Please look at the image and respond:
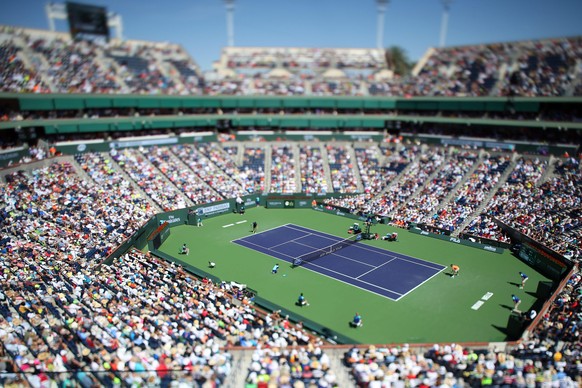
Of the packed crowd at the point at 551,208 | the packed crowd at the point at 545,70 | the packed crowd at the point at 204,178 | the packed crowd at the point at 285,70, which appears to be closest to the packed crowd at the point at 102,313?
the packed crowd at the point at 204,178

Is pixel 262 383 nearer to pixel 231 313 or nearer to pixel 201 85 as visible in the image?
pixel 231 313

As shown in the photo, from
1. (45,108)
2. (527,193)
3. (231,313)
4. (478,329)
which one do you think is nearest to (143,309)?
(231,313)

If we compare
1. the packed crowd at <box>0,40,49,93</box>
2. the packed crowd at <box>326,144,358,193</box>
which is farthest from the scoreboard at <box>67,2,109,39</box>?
the packed crowd at <box>326,144,358,193</box>

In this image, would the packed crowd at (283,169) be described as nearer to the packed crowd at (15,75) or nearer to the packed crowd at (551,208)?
the packed crowd at (551,208)

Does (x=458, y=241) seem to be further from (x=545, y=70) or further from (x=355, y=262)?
(x=545, y=70)

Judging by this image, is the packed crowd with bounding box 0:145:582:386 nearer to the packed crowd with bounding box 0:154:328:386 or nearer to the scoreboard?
the packed crowd with bounding box 0:154:328:386

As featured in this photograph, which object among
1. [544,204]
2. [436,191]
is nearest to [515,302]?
[544,204]
